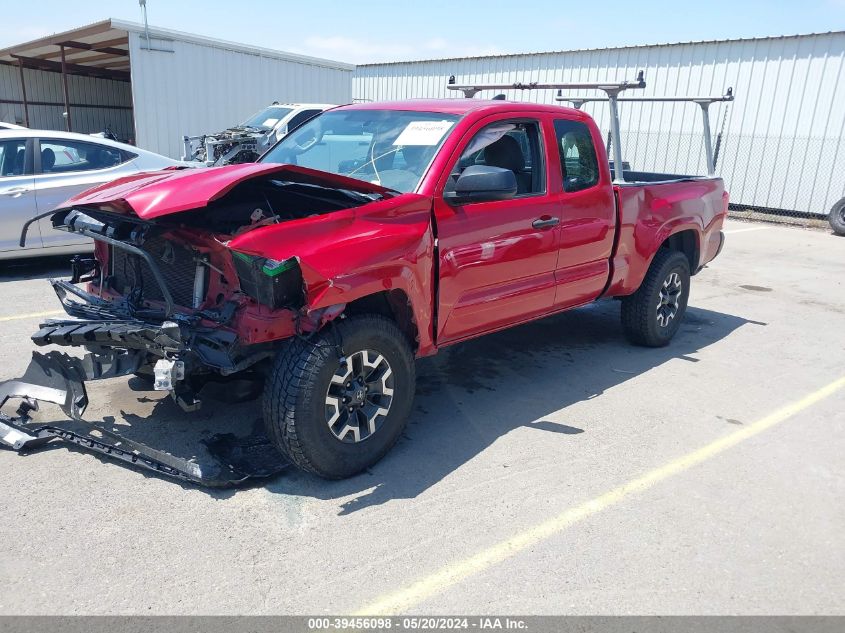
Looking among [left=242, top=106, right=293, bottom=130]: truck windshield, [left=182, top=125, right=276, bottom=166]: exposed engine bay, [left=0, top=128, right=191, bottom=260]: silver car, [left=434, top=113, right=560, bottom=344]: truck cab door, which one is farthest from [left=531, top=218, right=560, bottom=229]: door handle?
[left=242, top=106, right=293, bottom=130]: truck windshield

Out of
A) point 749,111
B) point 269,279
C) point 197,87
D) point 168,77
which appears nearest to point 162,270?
point 269,279

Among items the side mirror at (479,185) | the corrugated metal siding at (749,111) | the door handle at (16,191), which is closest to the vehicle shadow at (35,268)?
the door handle at (16,191)

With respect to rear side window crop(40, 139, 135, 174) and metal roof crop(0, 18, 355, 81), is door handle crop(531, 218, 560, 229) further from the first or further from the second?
metal roof crop(0, 18, 355, 81)

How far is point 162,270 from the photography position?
388 centimetres

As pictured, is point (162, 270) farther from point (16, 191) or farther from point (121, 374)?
point (16, 191)

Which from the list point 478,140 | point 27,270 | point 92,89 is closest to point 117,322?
point 478,140

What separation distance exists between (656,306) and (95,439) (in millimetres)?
4534

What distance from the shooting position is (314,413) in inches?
136

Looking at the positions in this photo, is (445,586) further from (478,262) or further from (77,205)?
(77,205)

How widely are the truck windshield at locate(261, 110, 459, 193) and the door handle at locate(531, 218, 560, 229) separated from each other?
86cm

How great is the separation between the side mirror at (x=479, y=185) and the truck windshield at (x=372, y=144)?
0.24 metres

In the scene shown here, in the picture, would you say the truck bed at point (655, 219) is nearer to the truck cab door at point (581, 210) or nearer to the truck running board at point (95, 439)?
the truck cab door at point (581, 210)

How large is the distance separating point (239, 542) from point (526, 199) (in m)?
2.73

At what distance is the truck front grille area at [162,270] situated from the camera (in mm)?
3729
